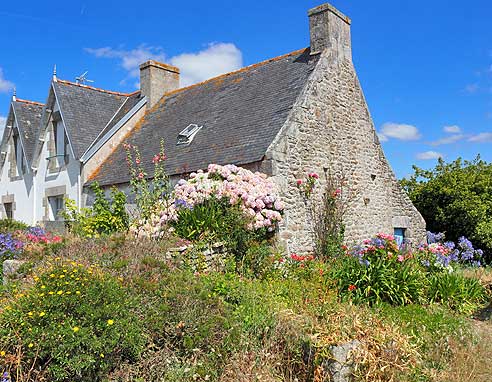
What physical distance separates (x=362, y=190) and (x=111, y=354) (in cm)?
1030

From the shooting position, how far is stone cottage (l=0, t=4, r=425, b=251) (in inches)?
436

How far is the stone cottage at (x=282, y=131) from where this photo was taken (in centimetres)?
1108

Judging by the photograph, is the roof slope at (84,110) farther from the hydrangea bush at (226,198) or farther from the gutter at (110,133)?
the hydrangea bush at (226,198)

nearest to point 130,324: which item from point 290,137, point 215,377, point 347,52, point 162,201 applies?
point 215,377

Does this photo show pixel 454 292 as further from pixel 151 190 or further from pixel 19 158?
pixel 19 158

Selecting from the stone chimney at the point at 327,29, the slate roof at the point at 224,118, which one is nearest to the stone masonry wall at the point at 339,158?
the stone chimney at the point at 327,29

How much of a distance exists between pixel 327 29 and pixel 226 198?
20.0 ft

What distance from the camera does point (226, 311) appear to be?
5457 millimetres

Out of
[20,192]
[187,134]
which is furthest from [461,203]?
[20,192]

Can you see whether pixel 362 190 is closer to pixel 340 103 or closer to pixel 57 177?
pixel 340 103

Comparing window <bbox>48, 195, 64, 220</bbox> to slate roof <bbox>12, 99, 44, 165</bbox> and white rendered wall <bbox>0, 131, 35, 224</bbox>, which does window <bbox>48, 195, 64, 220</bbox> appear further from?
slate roof <bbox>12, 99, 44, 165</bbox>

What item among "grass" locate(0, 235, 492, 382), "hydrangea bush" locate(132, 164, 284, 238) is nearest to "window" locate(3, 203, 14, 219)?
"hydrangea bush" locate(132, 164, 284, 238)

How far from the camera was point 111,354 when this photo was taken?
4.54m

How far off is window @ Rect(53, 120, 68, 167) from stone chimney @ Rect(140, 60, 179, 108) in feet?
10.2
